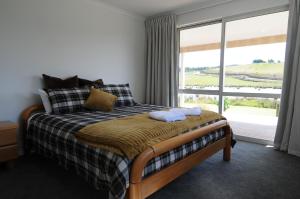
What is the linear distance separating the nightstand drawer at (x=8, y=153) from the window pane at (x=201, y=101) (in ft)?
9.63

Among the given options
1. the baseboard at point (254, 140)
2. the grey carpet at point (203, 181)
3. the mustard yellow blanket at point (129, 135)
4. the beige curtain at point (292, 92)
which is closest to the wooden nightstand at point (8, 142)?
the grey carpet at point (203, 181)

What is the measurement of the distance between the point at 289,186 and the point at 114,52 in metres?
3.25

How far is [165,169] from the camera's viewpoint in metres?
1.74

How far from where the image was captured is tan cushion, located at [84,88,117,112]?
2820mm

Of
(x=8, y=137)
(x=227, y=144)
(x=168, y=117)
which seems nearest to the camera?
(x=168, y=117)

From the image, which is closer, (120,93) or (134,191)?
(134,191)

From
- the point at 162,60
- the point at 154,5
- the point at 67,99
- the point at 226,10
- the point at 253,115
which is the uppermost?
the point at 154,5

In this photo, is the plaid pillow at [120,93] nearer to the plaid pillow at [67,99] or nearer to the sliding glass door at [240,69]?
the plaid pillow at [67,99]

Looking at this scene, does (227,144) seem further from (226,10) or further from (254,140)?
(226,10)

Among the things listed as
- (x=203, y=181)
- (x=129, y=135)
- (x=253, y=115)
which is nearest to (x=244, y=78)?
(x=253, y=115)

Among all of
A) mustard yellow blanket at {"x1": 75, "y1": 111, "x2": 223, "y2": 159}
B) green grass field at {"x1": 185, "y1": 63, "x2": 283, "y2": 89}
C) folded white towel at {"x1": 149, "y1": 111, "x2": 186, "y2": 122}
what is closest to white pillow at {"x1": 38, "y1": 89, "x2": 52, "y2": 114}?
mustard yellow blanket at {"x1": 75, "y1": 111, "x2": 223, "y2": 159}

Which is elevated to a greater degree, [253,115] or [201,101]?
[201,101]

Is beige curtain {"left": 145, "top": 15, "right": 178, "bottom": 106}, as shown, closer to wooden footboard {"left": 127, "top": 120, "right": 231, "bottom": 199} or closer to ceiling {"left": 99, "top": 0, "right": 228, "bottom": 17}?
ceiling {"left": 99, "top": 0, "right": 228, "bottom": 17}

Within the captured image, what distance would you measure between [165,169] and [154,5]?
2.98m
